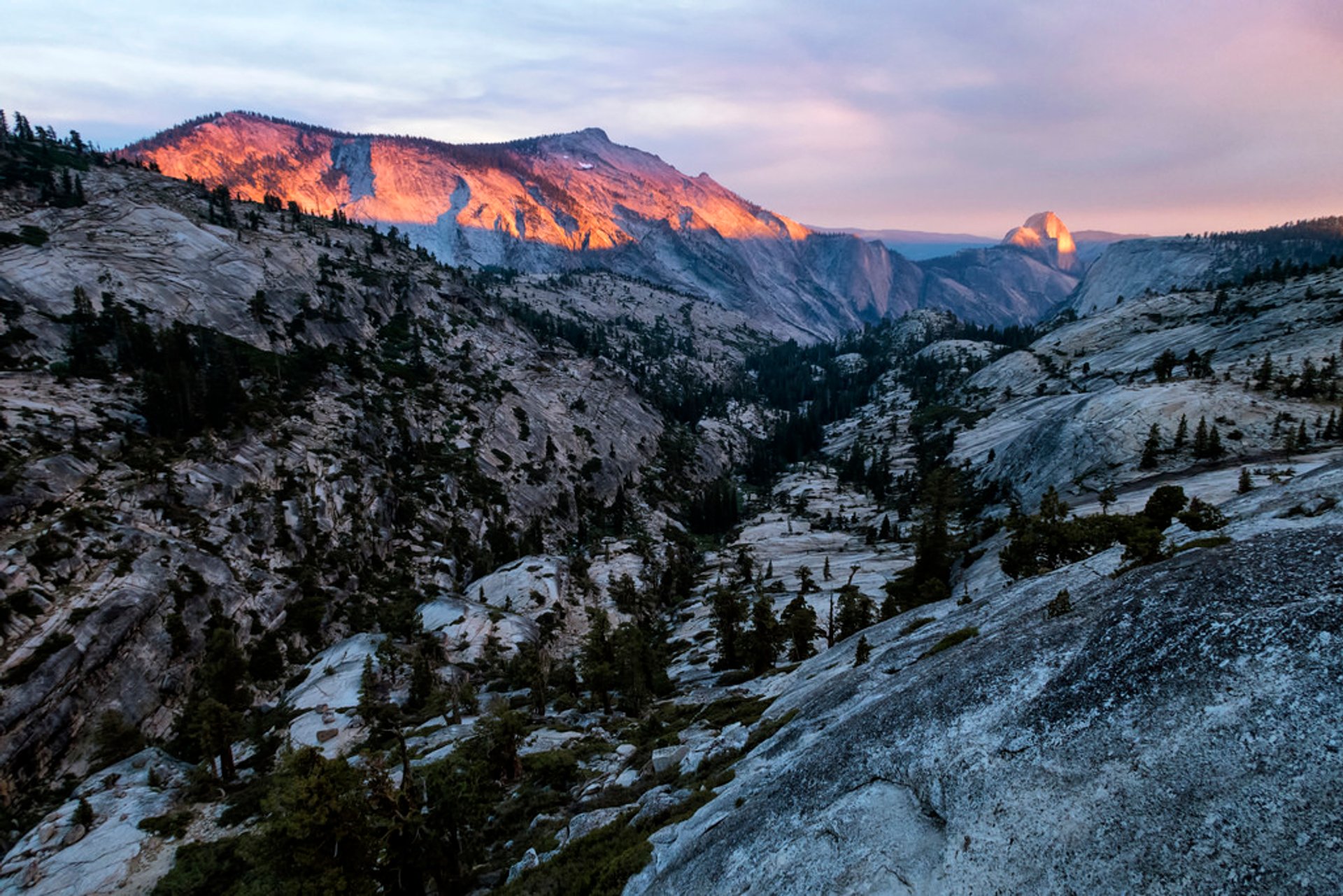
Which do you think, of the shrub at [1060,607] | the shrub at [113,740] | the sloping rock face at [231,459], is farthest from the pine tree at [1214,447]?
the shrub at [113,740]

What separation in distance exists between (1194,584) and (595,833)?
3165 centimetres

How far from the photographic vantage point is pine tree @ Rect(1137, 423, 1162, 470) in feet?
315

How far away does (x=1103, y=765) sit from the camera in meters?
15.1

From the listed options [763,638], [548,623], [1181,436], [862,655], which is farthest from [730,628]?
[1181,436]

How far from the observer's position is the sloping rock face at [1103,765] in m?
12.2

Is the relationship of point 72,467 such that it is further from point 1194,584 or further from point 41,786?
point 1194,584

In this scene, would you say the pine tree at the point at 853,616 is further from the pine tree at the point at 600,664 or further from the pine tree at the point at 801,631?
the pine tree at the point at 600,664

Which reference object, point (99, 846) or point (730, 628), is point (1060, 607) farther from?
point (99, 846)

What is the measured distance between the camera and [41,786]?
47.4 metres

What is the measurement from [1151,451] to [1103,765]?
110166 millimetres

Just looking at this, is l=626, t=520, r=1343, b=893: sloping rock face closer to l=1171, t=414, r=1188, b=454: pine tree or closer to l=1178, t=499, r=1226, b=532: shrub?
l=1178, t=499, r=1226, b=532: shrub

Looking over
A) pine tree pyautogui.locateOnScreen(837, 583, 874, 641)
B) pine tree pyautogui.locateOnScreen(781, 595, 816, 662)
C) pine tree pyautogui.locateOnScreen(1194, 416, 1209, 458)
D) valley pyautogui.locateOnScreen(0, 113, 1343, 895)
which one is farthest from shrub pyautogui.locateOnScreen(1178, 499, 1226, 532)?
pine tree pyautogui.locateOnScreen(1194, 416, 1209, 458)

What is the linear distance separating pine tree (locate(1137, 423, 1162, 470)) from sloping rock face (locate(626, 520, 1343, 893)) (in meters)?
96.4

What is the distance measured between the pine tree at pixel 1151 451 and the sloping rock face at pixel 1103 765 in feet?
316
